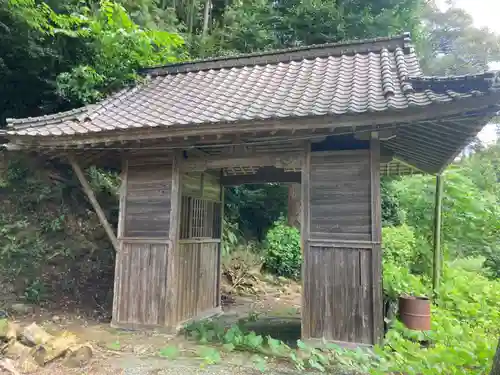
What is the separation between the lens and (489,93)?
4328mm

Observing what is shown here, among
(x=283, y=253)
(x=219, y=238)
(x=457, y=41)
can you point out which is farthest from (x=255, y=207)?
(x=457, y=41)

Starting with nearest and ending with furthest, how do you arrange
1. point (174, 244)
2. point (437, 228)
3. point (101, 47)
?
1. point (174, 244)
2. point (437, 228)
3. point (101, 47)

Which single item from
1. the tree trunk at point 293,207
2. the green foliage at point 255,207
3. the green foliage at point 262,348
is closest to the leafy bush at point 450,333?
the green foliage at point 262,348

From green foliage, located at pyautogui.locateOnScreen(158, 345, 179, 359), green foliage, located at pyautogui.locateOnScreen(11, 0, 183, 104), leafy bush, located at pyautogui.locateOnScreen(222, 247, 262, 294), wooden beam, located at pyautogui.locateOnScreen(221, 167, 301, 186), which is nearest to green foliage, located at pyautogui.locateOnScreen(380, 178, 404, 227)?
leafy bush, located at pyautogui.locateOnScreen(222, 247, 262, 294)

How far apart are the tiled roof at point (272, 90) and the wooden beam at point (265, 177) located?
195 cm

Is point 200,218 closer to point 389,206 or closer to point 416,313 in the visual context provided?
point 416,313

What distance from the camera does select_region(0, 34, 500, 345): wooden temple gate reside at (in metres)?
5.25

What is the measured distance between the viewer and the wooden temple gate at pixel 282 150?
5.25m

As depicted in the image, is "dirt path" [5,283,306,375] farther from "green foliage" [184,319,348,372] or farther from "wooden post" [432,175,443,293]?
"wooden post" [432,175,443,293]

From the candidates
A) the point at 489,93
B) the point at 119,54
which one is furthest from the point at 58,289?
the point at 489,93

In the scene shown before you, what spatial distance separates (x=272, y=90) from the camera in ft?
23.0

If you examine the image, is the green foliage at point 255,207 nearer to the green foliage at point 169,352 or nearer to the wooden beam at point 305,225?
the wooden beam at point 305,225

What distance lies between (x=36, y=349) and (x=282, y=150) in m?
4.24

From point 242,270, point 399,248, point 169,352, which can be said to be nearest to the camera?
point 169,352
